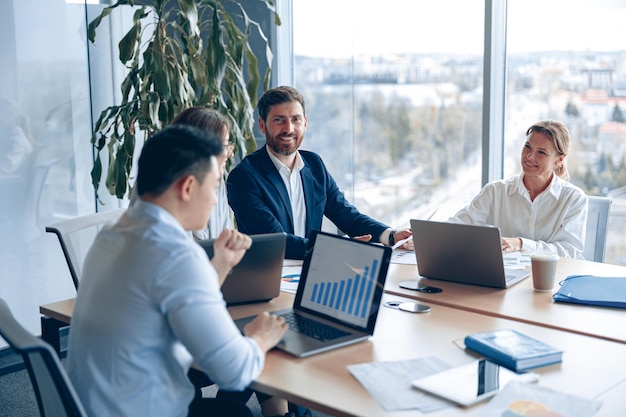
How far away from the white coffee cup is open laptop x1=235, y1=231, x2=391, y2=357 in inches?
29.8

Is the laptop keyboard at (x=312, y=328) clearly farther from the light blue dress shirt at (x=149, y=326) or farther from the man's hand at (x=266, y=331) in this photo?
the light blue dress shirt at (x=149, y=326)

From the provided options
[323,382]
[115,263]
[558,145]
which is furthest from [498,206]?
[115,263]

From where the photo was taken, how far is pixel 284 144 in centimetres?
318

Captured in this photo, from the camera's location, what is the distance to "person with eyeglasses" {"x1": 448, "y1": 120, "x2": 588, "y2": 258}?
10.2 ft

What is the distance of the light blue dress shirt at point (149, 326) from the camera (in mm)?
1518

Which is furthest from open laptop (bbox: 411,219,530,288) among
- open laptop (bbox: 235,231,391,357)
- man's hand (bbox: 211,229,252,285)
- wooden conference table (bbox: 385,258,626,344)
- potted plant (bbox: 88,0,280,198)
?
potted plant (bbox: 88,0,280,198)

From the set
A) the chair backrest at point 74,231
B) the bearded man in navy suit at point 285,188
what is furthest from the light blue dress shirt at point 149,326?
the bearded man in navy suit at point 285,188

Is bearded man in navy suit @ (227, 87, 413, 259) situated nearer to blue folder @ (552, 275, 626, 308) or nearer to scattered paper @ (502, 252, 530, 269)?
scattered paper @ (502, 252, 530, 269)

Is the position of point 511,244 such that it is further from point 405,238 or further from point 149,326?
point 149,326

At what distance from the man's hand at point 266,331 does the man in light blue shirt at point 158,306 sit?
0.10 m

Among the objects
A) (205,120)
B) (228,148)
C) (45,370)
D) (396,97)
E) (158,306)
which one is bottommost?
(45,370)

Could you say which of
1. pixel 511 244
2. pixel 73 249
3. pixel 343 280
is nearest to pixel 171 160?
pixel 343 280

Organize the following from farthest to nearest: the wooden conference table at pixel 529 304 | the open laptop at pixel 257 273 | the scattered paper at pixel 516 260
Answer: the scattered paper at pixel 516 260, the open laptop at pixel 257 273, the wooden conference table at pixel 529 304

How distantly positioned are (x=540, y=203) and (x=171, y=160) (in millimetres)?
2138
